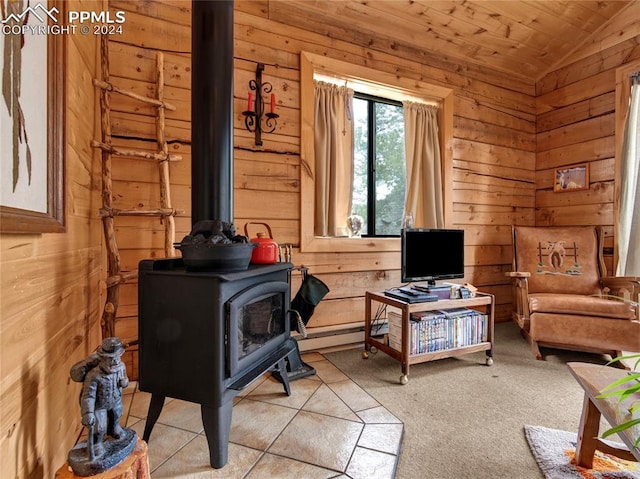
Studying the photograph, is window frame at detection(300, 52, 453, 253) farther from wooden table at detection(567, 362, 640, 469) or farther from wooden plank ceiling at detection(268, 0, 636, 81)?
wooden table at detection(567, 362, 640, 469)

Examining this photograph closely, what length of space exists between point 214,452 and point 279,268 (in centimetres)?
86

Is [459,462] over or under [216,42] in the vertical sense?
under

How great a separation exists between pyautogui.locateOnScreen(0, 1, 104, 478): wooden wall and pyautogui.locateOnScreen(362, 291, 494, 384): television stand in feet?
5.93

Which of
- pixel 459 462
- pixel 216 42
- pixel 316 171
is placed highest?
pixel 216 42

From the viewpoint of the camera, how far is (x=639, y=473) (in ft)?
4.44

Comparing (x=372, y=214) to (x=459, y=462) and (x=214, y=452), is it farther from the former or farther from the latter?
(x=214, y=452)

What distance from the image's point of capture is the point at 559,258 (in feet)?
10.1

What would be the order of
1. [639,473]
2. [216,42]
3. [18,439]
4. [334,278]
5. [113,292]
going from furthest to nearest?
[334,278]
[113,292]
[216,42]
[639,473]
[18,439]

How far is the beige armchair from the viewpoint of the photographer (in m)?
2.41

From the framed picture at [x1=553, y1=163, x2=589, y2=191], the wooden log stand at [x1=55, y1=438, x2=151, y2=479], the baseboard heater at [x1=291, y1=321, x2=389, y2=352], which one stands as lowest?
the baseboard heater at [x1=291, y1=321, x2=389, y2=352]

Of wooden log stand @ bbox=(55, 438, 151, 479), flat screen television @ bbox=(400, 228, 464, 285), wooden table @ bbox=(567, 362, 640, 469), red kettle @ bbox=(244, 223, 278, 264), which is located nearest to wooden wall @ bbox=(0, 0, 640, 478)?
wooden log stand @ bbox=(55, 438, 151, 479)

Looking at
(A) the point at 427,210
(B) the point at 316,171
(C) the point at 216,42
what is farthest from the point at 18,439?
(A) the point at 427,210

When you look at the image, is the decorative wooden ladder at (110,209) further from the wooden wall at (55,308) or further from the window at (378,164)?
the window at (378,164)

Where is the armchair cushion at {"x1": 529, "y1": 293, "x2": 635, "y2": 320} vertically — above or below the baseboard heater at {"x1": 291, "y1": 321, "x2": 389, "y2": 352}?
above
